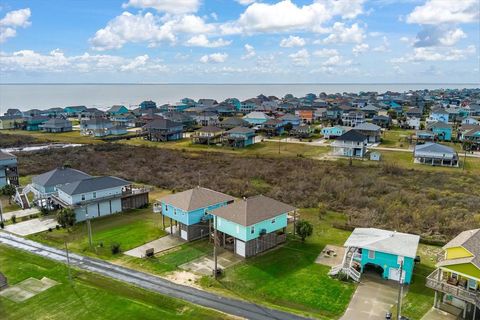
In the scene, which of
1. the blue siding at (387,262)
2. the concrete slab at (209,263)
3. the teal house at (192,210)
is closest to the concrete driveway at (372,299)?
the blue siding at (387,262)

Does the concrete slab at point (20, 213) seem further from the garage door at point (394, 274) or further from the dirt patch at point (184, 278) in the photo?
the garage door at point (394, 274)

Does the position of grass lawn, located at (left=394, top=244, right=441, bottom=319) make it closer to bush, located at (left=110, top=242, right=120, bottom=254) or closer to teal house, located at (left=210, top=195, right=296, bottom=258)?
teal house, located at (left=210, top=195, right=296, bottom=258)

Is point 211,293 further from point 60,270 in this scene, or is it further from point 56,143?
point 56,143

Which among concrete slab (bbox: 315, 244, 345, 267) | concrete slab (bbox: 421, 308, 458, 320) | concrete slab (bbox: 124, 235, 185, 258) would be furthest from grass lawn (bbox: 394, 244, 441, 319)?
concrete slab (bbox: 124, 235, 185, 258)

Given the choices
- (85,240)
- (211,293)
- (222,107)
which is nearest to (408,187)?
(211,293)

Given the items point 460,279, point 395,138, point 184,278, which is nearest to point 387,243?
point 460,279

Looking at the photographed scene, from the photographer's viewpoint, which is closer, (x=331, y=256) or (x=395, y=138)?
(x=331, y=256)

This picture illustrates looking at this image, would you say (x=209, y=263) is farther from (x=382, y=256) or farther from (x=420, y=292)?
(x=420, y=292)
